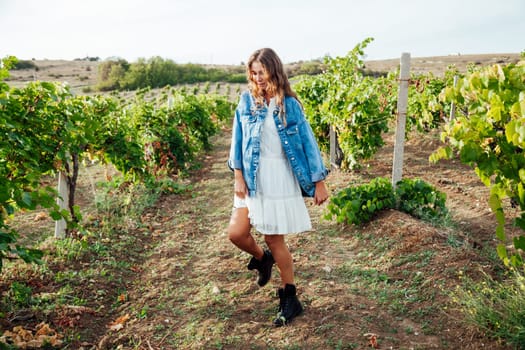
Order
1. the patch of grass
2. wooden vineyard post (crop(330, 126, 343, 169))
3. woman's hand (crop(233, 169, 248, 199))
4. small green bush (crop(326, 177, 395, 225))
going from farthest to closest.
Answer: wooden vineyard post (crop(330, 126, 343, 169)) → small green bush (crop(326, 177, 395, 225)) → woman's hand (crop(233, 169, 248, 199)) → the patch of grass

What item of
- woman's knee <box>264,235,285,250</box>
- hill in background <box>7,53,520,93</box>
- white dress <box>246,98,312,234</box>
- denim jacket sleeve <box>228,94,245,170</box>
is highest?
hill in background <box>7,53,520,93</box>

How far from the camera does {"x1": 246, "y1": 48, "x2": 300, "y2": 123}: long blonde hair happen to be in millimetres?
2826

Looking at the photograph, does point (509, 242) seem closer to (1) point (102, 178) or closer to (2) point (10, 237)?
(2) point (10, 237)

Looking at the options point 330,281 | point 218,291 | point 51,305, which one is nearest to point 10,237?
point 51,305

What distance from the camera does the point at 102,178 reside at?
27.0ft

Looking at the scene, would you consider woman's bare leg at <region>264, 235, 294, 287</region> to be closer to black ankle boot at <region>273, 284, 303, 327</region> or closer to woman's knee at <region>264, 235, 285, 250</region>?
woman's knee at <region>264, 235, 285, 250</region>

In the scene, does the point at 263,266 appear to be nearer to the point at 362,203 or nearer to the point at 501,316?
the point at 501,316

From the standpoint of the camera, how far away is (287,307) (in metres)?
3.04

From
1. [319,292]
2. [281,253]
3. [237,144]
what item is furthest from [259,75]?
[319,292]

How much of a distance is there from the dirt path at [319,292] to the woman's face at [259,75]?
1606 millimetres

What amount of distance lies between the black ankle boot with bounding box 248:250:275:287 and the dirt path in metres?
0.15

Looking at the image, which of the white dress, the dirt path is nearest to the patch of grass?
the dirt path

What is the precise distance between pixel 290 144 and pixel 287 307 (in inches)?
43.5

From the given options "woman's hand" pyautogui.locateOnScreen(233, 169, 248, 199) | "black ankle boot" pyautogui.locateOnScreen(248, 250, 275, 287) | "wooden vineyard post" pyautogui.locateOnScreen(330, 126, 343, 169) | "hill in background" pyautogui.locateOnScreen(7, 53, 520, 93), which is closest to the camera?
"woman's hand" pyautogui.locateOnScreen(233, 169, 248, 199)
